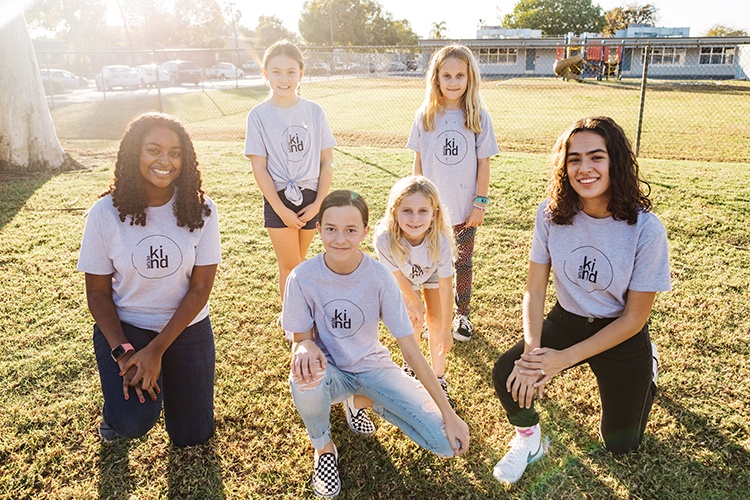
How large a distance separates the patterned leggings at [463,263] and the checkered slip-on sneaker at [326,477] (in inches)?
62.5

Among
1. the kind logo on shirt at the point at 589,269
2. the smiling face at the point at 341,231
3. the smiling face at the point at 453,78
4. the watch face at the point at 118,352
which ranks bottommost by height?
the watch face at the point at 118,352

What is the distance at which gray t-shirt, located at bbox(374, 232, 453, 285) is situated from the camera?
294 centimetres

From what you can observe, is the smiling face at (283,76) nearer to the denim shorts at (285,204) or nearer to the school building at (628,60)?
the denim shorts at (285,204)

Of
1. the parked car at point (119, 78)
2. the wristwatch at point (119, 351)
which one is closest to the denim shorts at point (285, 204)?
the wristwatch at point (119, 351)

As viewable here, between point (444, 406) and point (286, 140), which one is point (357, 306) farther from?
point (286, 140)

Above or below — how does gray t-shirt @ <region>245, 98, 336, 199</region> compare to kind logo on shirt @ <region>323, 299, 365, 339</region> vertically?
above

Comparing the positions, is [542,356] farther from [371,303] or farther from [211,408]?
[211,408]

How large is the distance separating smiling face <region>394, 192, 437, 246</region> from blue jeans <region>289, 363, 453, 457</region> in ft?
2.44

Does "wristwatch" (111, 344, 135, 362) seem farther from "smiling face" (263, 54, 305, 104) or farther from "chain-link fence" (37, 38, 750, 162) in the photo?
"chain-link fence" (37, 38, 750, 162)

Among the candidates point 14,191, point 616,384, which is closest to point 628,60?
point 14,191

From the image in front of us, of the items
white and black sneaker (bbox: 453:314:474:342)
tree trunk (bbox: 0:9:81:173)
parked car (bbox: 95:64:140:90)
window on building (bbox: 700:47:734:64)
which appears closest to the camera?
white and black sneaker (bbox: 453:314:474:342)

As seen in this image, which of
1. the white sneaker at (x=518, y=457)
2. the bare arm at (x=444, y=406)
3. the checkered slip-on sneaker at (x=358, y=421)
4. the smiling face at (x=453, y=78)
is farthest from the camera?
the smiling face at (x=453, y=78)

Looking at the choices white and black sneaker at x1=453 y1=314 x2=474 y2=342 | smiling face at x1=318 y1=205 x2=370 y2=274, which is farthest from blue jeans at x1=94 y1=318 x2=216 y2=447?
white and black sneaker at x1=453 y1=314 x2=474 y2=342

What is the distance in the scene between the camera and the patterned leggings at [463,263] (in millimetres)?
3623
